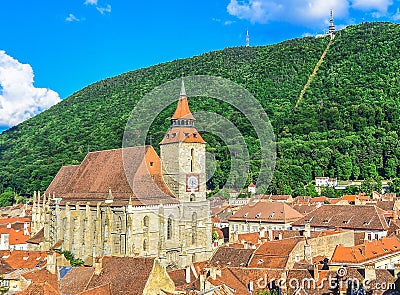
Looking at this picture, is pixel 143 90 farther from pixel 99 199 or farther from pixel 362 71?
pixel 99 199

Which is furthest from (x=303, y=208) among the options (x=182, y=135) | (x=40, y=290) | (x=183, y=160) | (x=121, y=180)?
(x=40, y=290)

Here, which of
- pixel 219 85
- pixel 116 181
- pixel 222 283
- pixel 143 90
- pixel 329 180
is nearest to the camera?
pixel 222 283

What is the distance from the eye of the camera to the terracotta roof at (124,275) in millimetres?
37125

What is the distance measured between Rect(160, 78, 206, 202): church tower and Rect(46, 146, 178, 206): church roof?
1120mm

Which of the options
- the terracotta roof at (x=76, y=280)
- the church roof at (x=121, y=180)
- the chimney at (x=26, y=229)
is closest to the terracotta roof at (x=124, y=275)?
the terracotta roof at (x=76, y=280)

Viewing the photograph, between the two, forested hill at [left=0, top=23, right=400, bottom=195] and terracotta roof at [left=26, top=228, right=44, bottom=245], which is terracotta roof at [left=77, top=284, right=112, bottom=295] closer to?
terracotta roof at [left=26, top=228, right=44, bottom=245]

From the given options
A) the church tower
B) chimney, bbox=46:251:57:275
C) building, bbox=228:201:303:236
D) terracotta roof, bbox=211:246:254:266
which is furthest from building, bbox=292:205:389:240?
chimney, bbox=46:251:57:275

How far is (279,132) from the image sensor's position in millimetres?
164000

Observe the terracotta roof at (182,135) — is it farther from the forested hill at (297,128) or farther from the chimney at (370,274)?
the forested hill at (297,128)

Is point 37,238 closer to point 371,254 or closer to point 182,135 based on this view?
point 182,135

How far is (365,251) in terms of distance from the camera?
170ft

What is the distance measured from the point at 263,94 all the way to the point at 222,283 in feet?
477

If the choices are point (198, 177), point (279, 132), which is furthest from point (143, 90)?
point (198, 177)

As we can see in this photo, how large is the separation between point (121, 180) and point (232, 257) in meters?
17.4
